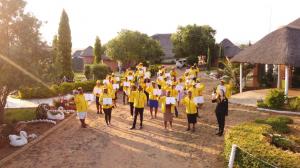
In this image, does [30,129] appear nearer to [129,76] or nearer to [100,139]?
[100,139]

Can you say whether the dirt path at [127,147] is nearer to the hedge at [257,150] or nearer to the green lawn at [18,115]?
the hedge at [257,150]

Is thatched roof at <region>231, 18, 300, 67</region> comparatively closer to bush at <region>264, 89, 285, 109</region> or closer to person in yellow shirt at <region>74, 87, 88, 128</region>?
bush at <region>264, 89, 285, 109</region>

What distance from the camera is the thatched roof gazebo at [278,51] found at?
20528mm

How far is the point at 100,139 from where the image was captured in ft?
47.8

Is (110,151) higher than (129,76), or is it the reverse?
(129,76)

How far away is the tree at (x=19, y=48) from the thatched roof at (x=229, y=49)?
4458 cm

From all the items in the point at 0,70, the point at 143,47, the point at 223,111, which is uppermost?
the point at 143,47

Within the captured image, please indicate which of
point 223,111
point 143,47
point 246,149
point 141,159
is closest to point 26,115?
point 141,159

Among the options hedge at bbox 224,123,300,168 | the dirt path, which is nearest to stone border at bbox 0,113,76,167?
the dirt path

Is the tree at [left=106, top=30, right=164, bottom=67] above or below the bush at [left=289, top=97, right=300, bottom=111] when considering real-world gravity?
above

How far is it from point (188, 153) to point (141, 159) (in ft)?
5.48

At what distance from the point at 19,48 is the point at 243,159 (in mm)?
9064

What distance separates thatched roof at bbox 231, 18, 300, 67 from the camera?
68.1ft

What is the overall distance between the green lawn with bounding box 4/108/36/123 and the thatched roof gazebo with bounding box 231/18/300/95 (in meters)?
13.3
